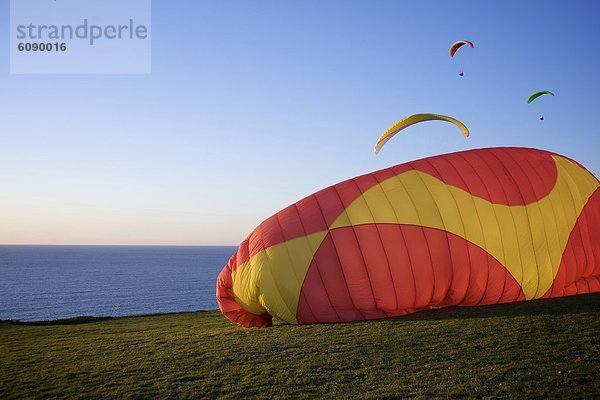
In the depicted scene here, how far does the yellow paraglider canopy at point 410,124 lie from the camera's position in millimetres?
12539

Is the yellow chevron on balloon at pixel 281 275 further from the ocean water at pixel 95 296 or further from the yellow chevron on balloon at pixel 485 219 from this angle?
the ocean water at pixel 95 296

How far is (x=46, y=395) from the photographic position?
7793 mm

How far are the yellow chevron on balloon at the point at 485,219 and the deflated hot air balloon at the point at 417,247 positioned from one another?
2cm

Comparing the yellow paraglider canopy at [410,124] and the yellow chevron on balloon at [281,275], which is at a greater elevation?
the yellow paraglider canopy at [410,124]

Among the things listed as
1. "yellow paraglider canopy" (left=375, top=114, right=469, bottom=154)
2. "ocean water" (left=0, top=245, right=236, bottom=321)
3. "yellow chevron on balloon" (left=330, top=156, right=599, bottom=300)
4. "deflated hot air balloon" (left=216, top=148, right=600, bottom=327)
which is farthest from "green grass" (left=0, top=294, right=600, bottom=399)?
"ocean water" (left=0, top=245, right=236, bottom=321)

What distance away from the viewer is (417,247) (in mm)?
11242

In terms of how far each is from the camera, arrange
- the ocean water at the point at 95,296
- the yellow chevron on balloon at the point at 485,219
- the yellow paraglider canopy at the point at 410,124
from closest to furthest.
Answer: the yellow chevron on balloon at the point at 485,219
the yellow paraglider canopy at the point at 410,124
the ocean water at the point at 95,296

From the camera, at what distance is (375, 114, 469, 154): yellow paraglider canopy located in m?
12.5

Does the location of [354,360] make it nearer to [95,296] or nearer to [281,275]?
[281,275]

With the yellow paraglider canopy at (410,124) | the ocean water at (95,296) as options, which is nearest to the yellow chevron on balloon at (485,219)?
the yellow paraglider canopy at (410,124)

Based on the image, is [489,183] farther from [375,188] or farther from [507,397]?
[507,397]

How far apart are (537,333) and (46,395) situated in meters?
8.42

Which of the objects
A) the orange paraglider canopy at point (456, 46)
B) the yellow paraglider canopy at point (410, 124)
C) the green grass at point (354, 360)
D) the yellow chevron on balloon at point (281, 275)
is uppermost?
the orange paraglider canopy at point (456, 46)

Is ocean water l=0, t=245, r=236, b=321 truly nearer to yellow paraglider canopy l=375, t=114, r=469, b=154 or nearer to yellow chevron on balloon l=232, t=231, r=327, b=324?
yellow chevron on balloon l=232, t=231, r=327, b=324
